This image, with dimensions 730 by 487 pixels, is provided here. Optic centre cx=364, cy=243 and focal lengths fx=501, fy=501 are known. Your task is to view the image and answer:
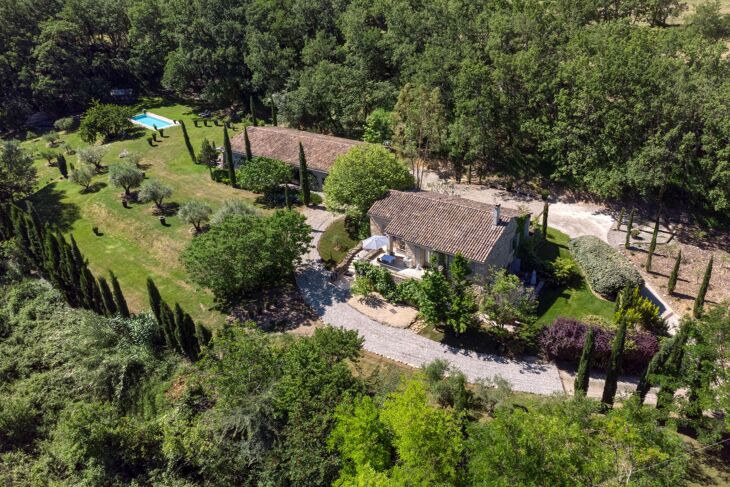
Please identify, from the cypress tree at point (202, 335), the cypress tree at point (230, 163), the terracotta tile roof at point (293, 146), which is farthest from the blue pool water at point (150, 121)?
the cypress tree at point (202, 335)

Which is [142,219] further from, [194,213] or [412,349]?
[412,349]

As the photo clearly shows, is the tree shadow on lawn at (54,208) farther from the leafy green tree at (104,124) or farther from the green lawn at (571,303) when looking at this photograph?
the green lawn at (571,303)

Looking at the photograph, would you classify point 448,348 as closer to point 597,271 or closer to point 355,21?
point 597,271

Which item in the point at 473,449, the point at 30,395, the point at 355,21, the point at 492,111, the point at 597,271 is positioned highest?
the point at 355,21

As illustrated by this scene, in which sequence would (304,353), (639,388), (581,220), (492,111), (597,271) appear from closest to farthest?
(304,353) → (639,388) → (597,271) → (581,220) → (492,111)

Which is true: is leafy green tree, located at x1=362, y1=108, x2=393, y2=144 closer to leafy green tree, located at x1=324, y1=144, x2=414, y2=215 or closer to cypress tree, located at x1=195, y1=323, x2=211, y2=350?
leafy green tree, located at x1=324, y1=144, x2=414, y2=215

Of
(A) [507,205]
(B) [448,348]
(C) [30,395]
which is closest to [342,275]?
(B) [448,348]

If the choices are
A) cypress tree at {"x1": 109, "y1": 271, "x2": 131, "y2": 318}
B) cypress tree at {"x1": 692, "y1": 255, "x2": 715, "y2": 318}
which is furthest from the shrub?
cypress tree at {"x1": 692, "y1": 255, "x2": 715, "y2": 318}
